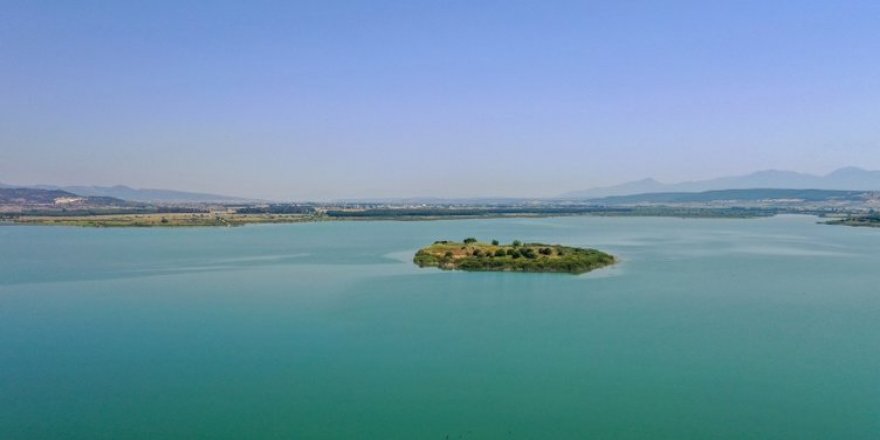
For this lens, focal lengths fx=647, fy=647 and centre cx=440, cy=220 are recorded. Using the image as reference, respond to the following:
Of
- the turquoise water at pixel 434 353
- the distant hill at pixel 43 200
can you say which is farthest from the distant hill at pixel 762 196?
the turquoise water at pixel 434 353

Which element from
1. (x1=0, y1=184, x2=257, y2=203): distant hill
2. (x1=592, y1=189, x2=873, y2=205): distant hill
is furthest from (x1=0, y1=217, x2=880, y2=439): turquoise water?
(x1=0, y1=184, x2=257, y2=203): distant hill

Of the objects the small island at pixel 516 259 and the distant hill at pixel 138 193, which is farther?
the distant hill at pixel 138 193

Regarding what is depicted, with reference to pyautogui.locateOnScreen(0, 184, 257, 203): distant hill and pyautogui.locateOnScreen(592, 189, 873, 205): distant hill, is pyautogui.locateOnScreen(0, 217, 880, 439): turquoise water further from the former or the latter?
pyautogui.locateOnScreen(0, 184, 257, 203): distant hill

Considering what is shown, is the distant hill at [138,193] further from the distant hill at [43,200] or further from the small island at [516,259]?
the small island at [516,259]

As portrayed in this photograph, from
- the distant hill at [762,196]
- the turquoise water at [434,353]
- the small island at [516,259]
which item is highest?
the distant hill at [762,196]

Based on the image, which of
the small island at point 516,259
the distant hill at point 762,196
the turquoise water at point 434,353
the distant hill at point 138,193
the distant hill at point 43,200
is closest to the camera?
the turquoise water at point 434,353

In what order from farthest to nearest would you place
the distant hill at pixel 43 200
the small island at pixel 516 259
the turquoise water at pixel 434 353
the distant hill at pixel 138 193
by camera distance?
the distant hill at pixel 138 193 → the distant hill at pixel 43 200 → the small island at pixel 516 259 → the turquoise water at pixel 434 353

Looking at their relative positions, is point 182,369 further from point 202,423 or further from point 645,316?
point 645,316
